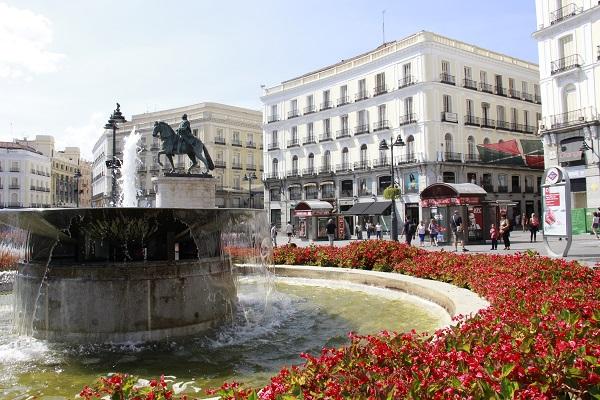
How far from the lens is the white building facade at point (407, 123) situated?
140 ft

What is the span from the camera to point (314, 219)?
34.0 meters

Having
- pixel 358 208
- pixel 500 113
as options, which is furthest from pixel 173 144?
pixel 500 113

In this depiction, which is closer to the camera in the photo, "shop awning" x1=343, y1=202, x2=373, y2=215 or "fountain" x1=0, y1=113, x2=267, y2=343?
"fountain" x1=0, y1=113, x2=267, y2=343

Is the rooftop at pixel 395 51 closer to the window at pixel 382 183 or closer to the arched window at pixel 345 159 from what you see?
the arched window at pixel 345 159

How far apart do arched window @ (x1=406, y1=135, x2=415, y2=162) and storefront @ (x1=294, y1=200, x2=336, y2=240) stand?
1031 centimetres

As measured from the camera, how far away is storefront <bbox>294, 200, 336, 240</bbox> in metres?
33.8

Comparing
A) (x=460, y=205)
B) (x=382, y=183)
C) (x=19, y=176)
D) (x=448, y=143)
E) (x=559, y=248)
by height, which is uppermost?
(x=19, y=176)

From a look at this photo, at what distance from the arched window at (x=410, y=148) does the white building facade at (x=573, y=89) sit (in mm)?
11492

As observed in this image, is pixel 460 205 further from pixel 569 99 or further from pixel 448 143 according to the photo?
pixel 448 143

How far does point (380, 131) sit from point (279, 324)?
4009 cm

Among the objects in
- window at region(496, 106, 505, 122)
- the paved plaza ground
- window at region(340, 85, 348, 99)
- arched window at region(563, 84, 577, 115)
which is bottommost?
the paved plaza ground

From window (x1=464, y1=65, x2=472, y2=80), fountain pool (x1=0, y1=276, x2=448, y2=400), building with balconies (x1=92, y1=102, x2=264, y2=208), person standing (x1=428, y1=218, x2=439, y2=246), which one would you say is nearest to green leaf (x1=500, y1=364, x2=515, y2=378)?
fountain pool (x1=0, y1=276, x2=448, y2=400)

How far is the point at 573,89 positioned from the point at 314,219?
60.7 feet

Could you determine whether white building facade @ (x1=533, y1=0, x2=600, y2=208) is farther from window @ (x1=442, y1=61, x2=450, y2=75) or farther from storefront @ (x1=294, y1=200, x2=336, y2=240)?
storefront @ (x1=294, y1=200, x2=336, y2=240)
